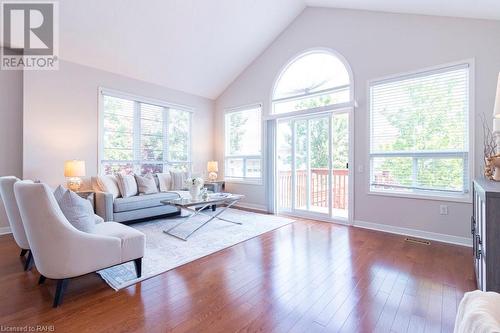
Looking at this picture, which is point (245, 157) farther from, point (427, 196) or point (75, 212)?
point (75, 212)

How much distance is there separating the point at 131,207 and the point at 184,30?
10.9 ft

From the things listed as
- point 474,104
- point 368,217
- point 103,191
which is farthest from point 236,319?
point 474,104

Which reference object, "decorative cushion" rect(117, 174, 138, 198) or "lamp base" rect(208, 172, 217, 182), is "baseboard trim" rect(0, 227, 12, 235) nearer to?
"decorative cushion" rect(117, 174, 138, 198)

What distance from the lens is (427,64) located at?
3.53 meters

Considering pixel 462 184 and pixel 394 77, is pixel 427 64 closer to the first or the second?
pixel 394 77

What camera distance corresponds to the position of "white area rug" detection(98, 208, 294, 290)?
2.44m

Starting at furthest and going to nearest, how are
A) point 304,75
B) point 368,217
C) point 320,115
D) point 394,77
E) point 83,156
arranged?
1. point 304,75
2. point 320,115
3. point 83,156
4. point 368,217
5. point 394,77

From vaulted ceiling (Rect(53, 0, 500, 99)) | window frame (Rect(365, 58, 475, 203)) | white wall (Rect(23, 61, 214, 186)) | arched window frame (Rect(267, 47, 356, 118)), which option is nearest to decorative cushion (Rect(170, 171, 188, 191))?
white wall (Rect(23, 61, 214, 186))

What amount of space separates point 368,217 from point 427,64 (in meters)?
2.48

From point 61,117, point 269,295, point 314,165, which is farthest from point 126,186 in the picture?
point 314,165

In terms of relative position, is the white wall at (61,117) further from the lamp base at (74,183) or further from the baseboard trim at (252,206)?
the baseboard trim at (252,206)

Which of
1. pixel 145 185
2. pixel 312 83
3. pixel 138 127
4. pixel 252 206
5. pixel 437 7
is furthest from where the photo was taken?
pixel 252 206

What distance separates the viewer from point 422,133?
361 centimetres

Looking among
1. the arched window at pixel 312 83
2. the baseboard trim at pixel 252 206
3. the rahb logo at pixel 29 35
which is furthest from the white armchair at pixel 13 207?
the arched window at pixel 312 83
